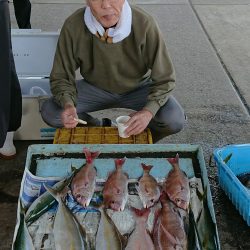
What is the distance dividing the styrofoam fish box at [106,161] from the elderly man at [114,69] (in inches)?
6.8

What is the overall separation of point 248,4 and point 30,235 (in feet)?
17.1

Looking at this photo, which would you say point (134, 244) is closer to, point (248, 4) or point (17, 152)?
point (17, 152)

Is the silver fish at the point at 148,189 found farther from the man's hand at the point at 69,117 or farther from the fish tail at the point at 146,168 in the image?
the man's hand at the point at 69,117

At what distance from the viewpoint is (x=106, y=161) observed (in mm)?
2420

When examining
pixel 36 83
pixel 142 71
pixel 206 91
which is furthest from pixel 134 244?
pixel 206 91

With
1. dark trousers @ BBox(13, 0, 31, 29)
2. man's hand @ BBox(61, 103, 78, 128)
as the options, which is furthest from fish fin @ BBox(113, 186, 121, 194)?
dark trousers @ BBox(13, 0, 31, 29)

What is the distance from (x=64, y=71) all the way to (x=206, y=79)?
1.85m

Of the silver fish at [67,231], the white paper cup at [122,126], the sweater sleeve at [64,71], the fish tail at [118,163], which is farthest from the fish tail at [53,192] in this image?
the sweater sleeve at [64,71]

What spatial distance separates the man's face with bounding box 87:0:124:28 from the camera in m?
2.51

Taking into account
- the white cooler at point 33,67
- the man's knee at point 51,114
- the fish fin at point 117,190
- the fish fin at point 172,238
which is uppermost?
the fish fin at point 172,238

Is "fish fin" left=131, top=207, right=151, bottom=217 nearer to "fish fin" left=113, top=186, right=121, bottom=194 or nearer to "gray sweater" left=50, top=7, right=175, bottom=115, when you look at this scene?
"fish fin" left=113, top=186, right=121, bottom=194

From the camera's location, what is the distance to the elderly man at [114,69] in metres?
2.62

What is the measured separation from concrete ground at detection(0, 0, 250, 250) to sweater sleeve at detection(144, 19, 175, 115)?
26.1 inches

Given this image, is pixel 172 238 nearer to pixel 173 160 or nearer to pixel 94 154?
pixel 173 160
